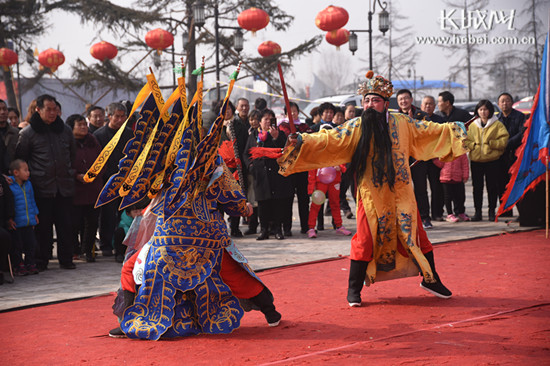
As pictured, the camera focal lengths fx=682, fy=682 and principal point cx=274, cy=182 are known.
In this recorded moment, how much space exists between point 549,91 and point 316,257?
328 cm

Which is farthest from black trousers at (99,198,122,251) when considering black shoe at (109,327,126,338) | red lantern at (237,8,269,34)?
red lantern at (237,8,269,34)

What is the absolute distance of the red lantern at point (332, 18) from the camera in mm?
13688

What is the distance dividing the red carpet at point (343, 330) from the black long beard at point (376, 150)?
965 mm

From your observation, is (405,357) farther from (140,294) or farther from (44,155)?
(44,155)

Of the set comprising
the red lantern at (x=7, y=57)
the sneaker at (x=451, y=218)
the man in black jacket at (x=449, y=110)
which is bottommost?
the sneaker at (x=451, y=218)

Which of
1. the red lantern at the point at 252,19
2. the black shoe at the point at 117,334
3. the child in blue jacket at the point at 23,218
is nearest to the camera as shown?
the black shoe at the point at 117,334

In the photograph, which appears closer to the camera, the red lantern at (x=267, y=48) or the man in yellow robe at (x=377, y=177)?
the man in yellow robe at (x=377, y=177)

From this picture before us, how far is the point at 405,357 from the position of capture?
146 inches

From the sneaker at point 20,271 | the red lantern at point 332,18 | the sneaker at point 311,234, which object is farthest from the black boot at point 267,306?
the red lantern at point 332,18

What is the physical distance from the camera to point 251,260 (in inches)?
282

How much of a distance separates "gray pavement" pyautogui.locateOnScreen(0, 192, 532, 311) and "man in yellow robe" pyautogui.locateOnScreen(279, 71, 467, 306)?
1.75 meters

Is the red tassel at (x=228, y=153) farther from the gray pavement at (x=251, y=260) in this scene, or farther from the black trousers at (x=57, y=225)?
the black trousers at (x=57, y=225)

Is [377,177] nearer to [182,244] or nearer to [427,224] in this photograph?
[182,244]

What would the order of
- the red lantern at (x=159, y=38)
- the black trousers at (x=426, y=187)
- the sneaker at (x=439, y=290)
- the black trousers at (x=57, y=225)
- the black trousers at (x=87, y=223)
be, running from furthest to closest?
the red lantern at (x=159, y=38)
the black trousers at (x=426, y=187)
the black trousers at (x=87, y=223)
the black trousers at (x=57, y=225)
the sneaker at (x=439, y=290)
